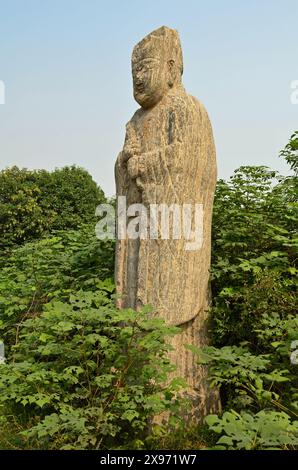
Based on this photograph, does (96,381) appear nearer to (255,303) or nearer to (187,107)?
(255,303)

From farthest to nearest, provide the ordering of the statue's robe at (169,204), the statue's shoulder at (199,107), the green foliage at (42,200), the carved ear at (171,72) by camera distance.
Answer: the green foliage at (42,200)
the carved ear at (171,72)
the statue's shoulder at (199,107)
the statue's robe at (169,204)

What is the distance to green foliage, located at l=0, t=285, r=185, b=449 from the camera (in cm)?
359

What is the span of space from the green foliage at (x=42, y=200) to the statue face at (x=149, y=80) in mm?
9584

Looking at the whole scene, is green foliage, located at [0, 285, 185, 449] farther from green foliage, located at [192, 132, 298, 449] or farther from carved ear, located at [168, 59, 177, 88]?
carved ear, located at [168, 59, 177, 88]

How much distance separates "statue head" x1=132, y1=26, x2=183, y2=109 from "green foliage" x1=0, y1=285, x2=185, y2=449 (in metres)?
1.88

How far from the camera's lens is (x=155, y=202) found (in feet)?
15.0

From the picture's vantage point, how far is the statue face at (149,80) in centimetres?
468

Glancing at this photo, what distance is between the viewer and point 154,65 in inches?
184

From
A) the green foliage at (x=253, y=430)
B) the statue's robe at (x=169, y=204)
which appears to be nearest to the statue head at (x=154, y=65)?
the statue's robe at (x=169, y=204)

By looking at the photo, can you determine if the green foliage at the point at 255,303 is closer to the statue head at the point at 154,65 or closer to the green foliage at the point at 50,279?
the green foliage at the point at 50,279

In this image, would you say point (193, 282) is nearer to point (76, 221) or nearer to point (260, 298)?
point (260, 298)

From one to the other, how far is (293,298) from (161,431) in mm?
1607

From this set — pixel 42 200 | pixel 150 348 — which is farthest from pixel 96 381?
pixel 42 200
